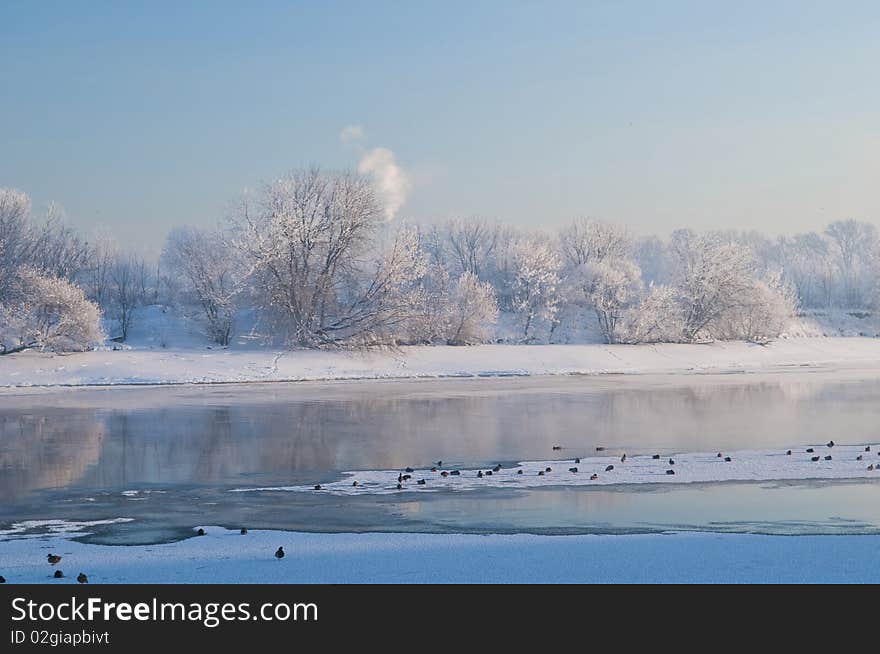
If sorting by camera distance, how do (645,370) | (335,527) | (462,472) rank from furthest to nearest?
1. (645,370)
2. (462,472)
3. (335,527)

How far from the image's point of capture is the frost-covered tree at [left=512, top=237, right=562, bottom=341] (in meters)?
70.4

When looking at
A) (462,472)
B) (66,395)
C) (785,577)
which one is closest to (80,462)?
(462,472)

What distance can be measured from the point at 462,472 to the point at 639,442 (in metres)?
5.75

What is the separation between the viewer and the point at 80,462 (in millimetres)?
18641

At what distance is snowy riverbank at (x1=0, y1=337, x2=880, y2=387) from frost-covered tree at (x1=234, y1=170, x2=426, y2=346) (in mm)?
2286

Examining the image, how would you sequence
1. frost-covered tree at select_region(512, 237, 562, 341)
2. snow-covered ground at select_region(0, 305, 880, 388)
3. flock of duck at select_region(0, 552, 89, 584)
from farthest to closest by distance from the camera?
frost-covered tree at select_region(512, 237, 562, 341)
snow-covered ground at select_region(0, 305, 880, 388)
flock of duck at select_region(0, 552, 89, 584)

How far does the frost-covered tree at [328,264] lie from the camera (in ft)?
171

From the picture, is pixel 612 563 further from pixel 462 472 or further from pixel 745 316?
pixel 745 316

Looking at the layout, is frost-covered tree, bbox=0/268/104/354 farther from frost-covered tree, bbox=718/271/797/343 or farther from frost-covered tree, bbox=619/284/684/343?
frost-covered tree, bbox=718/271/797/343

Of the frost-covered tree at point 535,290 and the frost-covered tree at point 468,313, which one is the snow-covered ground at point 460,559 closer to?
the frost-covered tree at point 468,313

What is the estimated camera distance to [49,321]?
1816 inches

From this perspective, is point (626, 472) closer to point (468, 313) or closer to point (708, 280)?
point (468, 313)

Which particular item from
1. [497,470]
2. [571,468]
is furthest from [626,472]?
[497,470]

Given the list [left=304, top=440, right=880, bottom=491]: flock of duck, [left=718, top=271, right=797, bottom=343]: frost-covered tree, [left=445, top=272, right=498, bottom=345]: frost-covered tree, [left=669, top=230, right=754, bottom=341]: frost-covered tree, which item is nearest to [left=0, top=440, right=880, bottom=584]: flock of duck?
[left=304, top=440, right=880, bottom=491]: flock of duck
